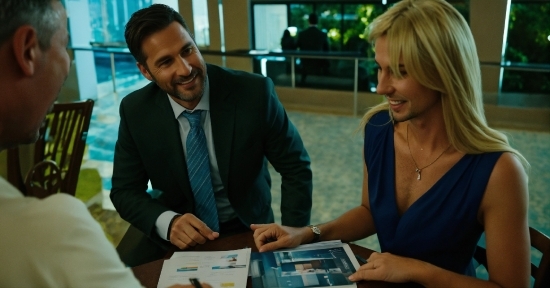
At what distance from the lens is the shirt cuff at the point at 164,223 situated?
5.31ft

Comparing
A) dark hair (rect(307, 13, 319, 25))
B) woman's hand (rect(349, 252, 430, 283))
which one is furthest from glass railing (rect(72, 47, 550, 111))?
woman's hand (rect(349, 252, 430, 283))

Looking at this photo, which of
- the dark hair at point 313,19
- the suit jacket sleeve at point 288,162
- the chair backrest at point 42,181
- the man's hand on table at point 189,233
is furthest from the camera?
the dark hair at point 313,19

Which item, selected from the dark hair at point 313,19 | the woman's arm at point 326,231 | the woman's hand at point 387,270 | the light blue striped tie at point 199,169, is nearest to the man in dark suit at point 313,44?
the dark hair at point 313,19

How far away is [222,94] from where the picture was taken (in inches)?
73.8

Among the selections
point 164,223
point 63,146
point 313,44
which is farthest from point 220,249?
point 313,44

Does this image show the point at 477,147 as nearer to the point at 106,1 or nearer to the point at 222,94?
the point at 222,94

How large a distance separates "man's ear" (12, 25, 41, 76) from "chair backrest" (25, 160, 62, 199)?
65.2 inches

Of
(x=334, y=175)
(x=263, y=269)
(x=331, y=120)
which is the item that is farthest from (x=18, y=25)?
(x=331, y=120)

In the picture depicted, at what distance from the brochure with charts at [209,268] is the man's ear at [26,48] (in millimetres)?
698

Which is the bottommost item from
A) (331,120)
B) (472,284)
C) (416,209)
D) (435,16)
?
(331,120)

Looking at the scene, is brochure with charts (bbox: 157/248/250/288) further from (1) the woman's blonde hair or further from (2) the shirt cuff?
(1) the woman's blonde hair

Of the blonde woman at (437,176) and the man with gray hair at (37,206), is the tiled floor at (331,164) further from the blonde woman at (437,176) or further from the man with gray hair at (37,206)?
the man with gray hair at (37,206)

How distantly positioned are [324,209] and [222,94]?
1.87 m

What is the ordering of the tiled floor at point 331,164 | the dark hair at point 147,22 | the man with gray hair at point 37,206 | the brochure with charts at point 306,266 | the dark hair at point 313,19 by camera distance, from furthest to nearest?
the dark hair at point 313,19
the tiled floor at point 331,164
the dark hair at point 147,22
the brochure with charts at point 306,266
the man with gray hair at point 37,206
